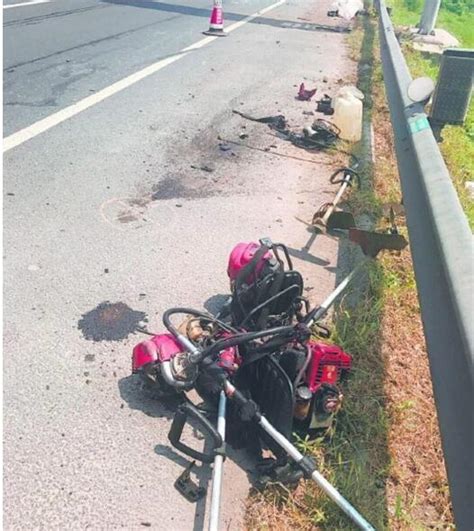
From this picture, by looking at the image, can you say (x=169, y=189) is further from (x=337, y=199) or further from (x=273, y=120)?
(x=273, y=120)

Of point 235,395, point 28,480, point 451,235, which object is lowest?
point 28,480

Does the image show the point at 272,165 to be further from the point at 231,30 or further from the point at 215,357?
the point at 231,30

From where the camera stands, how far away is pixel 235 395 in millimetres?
2570

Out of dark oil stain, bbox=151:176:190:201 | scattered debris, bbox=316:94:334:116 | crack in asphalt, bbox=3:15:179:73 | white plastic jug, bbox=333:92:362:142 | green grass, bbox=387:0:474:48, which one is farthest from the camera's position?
green grass, bbox=387:0:474:48

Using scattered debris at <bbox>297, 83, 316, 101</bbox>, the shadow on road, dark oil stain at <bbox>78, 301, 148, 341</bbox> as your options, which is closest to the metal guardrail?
dark oil stain at <bbox>78, 301, 148, 341</bbox>

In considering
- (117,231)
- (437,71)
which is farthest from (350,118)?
(437,71)

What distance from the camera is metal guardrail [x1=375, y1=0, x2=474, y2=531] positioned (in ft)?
4.91

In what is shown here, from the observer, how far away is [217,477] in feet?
7.50

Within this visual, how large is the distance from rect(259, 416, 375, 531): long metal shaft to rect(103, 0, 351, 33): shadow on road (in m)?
12.5

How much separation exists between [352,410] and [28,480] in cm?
147

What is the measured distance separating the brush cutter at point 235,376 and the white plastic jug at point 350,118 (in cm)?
387

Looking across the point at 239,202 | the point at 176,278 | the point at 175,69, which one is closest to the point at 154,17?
the point at 175,69

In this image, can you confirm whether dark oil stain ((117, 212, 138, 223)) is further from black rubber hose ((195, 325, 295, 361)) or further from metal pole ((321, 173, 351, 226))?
black rubber hose ((195, 325, 295, 361))

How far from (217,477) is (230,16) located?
13.7 metres
